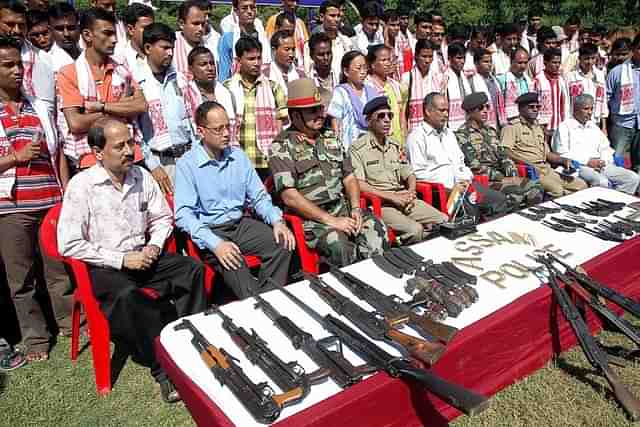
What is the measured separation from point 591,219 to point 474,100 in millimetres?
2024

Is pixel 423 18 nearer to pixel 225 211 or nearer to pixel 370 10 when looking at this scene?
pixel 370 10

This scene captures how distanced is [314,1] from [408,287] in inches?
255

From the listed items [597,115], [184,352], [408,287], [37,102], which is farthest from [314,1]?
[184,352]

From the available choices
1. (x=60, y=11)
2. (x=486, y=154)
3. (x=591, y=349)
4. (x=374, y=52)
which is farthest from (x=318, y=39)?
(x=591, y=349)

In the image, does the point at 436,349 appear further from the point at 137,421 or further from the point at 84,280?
the point at 84,280

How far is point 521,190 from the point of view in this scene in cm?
537

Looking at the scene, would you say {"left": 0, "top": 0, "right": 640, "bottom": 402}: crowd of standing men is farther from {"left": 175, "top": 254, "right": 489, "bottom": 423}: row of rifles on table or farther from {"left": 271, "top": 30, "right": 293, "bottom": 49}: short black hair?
{"left": 175, "top": 254, "right": 489, "bottom": 423}: row of rifles on table

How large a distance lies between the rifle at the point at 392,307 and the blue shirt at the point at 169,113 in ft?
6.55

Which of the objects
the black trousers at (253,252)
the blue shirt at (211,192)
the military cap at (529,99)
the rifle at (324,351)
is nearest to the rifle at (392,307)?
the rifle at (324,351)

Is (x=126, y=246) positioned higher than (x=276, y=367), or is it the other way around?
(x=126, y=246)

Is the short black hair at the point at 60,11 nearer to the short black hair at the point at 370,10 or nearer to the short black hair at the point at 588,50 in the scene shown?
the short black hair at the point at 370,10

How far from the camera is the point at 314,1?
27.1 ft

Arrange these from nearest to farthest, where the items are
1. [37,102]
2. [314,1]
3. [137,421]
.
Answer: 1. [137,421]
2. [37,102]
3. [314,1]

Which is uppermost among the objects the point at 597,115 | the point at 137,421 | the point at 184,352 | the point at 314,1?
the point at 314,1
